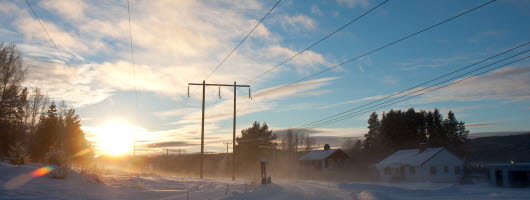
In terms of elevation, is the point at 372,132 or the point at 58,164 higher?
the point at 372,132

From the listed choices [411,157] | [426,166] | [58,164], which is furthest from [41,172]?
[411,157]

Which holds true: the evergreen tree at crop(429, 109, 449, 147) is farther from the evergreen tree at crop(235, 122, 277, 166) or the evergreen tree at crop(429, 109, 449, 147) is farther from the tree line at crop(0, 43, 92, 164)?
the tree line at crop(0, 43, 92, 164)

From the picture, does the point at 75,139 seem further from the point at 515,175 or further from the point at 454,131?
the point at 454,131

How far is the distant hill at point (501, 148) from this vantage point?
130 meters

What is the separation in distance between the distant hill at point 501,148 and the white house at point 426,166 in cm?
7166

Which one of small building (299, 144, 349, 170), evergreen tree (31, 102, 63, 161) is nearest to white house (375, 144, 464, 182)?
small building (299, 144, 349, 170)

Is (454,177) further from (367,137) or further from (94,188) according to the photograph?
(94,188)

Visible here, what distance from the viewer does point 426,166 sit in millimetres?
59281

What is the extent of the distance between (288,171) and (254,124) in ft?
42.3

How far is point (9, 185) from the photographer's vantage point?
1648 centimetres

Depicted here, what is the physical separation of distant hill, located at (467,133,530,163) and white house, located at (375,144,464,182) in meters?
71.7

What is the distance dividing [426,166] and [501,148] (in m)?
103

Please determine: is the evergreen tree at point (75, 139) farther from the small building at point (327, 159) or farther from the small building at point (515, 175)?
the small building at point (515, 175)

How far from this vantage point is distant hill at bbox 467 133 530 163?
130 meters
